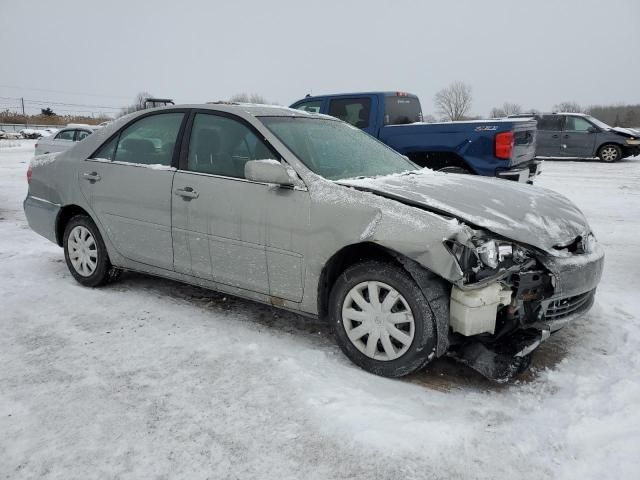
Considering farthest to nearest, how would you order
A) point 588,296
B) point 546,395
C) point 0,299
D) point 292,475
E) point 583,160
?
point 583,160, point 0,299, point 588,296, point 546,395, point 292,475

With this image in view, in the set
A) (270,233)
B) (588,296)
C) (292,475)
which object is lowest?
(292,475)

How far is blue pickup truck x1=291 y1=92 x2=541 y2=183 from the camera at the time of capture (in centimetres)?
701

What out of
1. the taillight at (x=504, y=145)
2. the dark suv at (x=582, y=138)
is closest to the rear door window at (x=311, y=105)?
the taillight at (x=504, y=145)

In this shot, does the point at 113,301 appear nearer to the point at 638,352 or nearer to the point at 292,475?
the point at 292,475

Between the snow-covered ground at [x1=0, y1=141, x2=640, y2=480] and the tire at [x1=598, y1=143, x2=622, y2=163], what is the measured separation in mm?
15125

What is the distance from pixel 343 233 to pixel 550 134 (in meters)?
16.8

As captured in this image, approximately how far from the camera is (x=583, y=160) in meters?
18.2

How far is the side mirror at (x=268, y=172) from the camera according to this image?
3.27 meters

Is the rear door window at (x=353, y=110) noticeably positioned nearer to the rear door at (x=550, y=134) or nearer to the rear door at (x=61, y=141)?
the rear door at (x=61, y=141)

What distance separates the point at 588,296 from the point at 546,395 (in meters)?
0.81

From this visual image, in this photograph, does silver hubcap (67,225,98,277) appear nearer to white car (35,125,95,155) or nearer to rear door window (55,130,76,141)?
white car (35,125,95,155)

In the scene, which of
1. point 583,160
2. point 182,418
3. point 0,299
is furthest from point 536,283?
point 583,160

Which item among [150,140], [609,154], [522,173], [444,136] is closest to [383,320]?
[150,140]

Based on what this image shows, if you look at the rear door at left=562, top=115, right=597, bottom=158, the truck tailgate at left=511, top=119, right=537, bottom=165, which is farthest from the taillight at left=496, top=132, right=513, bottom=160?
the rear door at left=562, top=115, right=597, bottom=158
